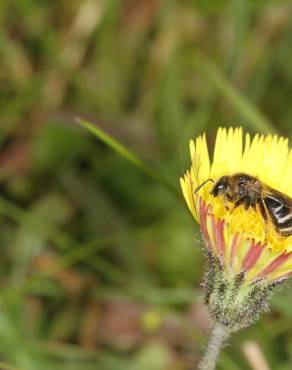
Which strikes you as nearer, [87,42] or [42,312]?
[42,312]

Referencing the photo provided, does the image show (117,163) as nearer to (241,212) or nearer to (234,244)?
(241,212)

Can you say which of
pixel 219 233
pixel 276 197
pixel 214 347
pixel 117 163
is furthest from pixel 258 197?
pixel 117 163

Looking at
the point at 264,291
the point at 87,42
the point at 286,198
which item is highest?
the point at 87,42

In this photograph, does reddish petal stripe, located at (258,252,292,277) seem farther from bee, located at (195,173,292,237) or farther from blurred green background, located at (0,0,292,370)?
blurred green background, located at (0,0,292,370)

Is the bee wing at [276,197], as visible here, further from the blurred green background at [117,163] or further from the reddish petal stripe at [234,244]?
the blurred green background at [117,163]

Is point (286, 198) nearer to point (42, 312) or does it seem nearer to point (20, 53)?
point (42, 312)

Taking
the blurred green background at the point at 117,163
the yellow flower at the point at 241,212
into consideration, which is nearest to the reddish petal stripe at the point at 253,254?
the yellow flower at the point at 241,212

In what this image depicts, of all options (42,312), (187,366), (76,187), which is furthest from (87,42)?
(187,366)
